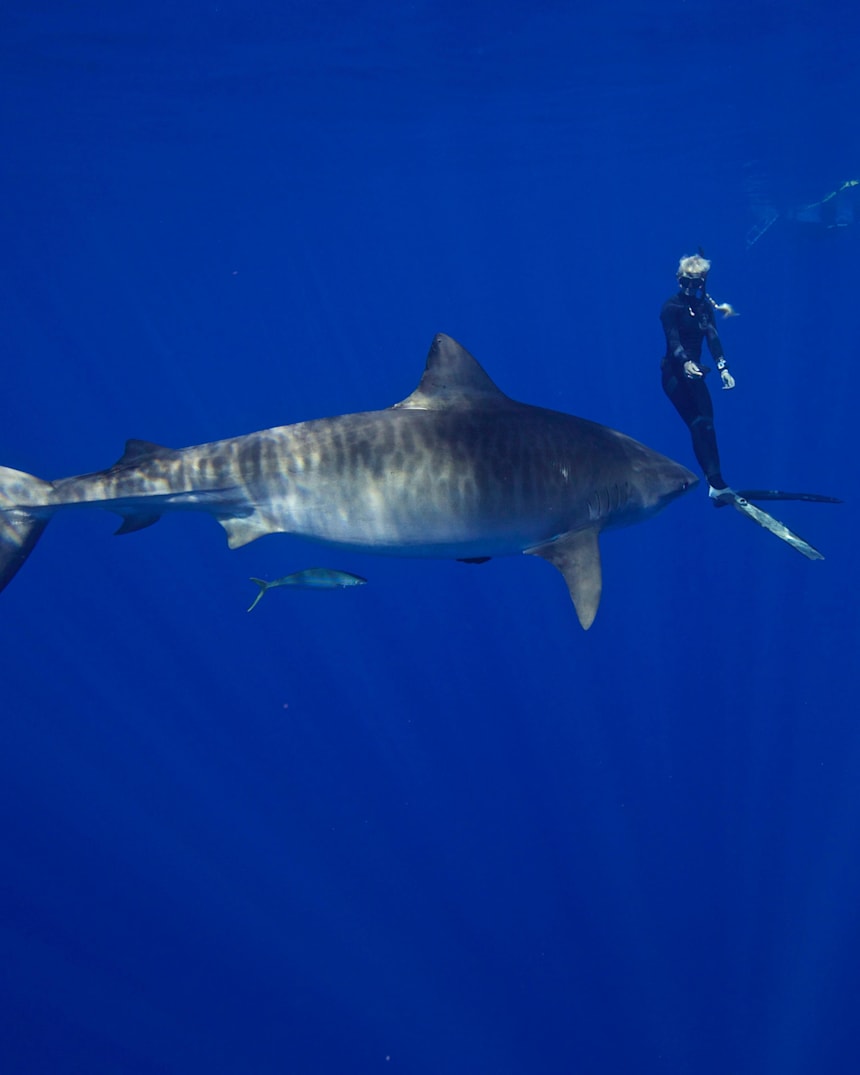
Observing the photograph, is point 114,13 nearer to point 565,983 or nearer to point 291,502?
point 291,502

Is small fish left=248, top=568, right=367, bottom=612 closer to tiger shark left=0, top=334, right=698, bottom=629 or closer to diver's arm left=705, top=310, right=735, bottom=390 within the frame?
tiger shark left=0, top=334, right=698, bottom=629

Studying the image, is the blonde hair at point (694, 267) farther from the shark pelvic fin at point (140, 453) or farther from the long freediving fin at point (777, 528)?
the shark pelvic fin at point (140, 453)

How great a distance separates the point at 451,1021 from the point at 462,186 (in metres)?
40.7

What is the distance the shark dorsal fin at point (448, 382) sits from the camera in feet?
22.4

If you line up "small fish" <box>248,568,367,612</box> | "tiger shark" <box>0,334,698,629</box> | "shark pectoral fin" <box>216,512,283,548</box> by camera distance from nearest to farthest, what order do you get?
1. "tiger shark" <box>0,334,698,629</box>
2. "shark pectoral fin" <box>216,512,283,548</box>
3. "small fish" <box>248,568,367,612</box>

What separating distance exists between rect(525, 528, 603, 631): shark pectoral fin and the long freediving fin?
3.68 m

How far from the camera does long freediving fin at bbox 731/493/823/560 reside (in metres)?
9.22

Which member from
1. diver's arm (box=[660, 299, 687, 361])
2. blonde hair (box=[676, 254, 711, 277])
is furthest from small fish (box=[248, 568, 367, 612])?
blonde hair (box=[676, 254, 711, 277])

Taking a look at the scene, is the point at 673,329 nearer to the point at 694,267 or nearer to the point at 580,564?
the point at 694,267

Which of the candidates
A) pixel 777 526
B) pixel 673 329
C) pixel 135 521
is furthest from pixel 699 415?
pixel 135 521

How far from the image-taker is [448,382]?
6.86m

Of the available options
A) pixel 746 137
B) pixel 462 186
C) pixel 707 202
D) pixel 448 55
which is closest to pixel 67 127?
pixel 448 55

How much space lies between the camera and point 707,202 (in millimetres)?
49875

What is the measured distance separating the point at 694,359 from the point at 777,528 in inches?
113
